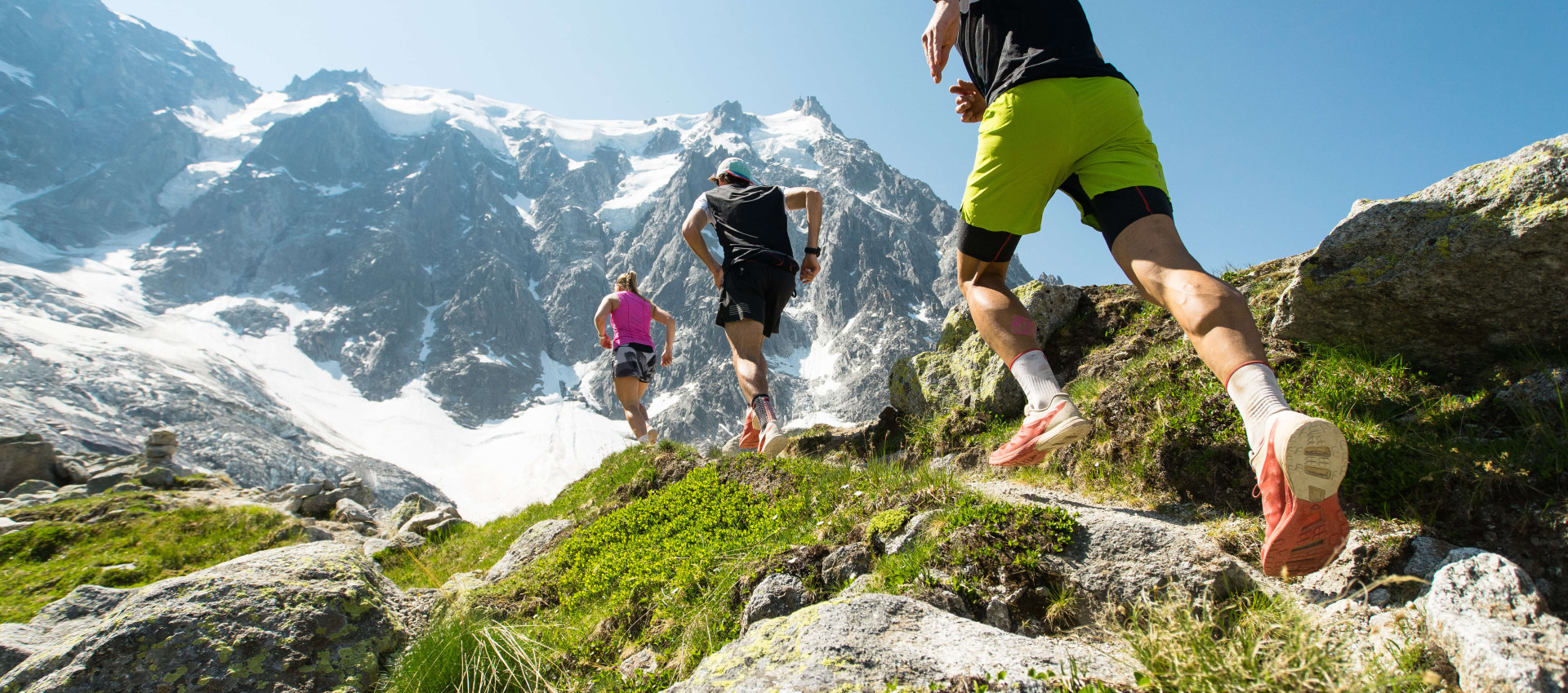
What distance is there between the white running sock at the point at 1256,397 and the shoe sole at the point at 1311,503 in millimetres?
154

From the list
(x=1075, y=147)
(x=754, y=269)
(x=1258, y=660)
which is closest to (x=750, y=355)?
(x=754, y=269)

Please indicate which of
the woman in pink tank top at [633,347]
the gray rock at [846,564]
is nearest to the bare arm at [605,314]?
the woman in pink tank top at [633,347]

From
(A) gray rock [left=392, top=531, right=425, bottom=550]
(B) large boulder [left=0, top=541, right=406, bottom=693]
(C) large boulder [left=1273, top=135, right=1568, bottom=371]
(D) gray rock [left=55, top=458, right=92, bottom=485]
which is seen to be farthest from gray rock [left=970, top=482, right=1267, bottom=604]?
(D) gray rock [left=55, top=458, right=92, bottom=485]

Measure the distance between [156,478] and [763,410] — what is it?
41.9 feet

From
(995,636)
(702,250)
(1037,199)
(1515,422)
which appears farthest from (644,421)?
(1515,422)

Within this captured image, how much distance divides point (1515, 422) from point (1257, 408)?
4.98ft

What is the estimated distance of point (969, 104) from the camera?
429cm

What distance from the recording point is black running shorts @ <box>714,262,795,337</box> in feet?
19.3

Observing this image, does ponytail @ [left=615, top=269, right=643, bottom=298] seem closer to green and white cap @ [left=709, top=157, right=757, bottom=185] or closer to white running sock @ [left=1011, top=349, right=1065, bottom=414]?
green and white cap @ [left=709, top=157, right=757, bottom=185]

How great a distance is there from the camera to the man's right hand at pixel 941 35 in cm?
398

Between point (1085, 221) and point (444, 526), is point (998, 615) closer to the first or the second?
point (1085, 221)

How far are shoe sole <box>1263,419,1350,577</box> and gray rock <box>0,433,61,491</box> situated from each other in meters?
18.6

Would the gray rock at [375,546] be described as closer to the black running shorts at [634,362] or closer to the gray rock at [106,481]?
the black running shorts at [634,362]

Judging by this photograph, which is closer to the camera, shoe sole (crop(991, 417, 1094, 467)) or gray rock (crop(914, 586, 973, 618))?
gray rock (crop(914, 586, 973, 618))
